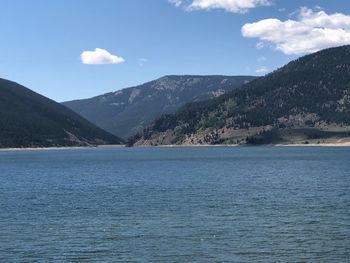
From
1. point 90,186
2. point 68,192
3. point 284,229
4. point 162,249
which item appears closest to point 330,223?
point 284,229

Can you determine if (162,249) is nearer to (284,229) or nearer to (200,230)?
(200,230)

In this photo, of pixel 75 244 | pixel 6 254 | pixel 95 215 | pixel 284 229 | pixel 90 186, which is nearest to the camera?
pixel 6 254

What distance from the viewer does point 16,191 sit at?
452 feet

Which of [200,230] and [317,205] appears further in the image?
[317,205]

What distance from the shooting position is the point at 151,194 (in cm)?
12444

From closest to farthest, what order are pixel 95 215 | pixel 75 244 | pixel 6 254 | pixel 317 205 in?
pixel 6 254 < pixel 75 244 < pixel 95 215 < pixel 317 205

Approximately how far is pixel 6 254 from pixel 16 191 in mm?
78736

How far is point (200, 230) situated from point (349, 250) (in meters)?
20.8

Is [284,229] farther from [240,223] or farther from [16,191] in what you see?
[16,191]

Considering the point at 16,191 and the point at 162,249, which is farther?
→ the point at 16,191

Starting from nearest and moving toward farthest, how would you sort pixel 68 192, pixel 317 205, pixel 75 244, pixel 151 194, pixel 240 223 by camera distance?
pixel 75 244 → pixel 240 223 → pixel 317 205 → pixel 151 194 → pixel 68 192

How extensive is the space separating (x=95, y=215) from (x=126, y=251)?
93.5 ft

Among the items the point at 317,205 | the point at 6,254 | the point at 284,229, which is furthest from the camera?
the point at 317,205

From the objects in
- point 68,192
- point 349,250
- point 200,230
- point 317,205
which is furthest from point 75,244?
point 68,192
